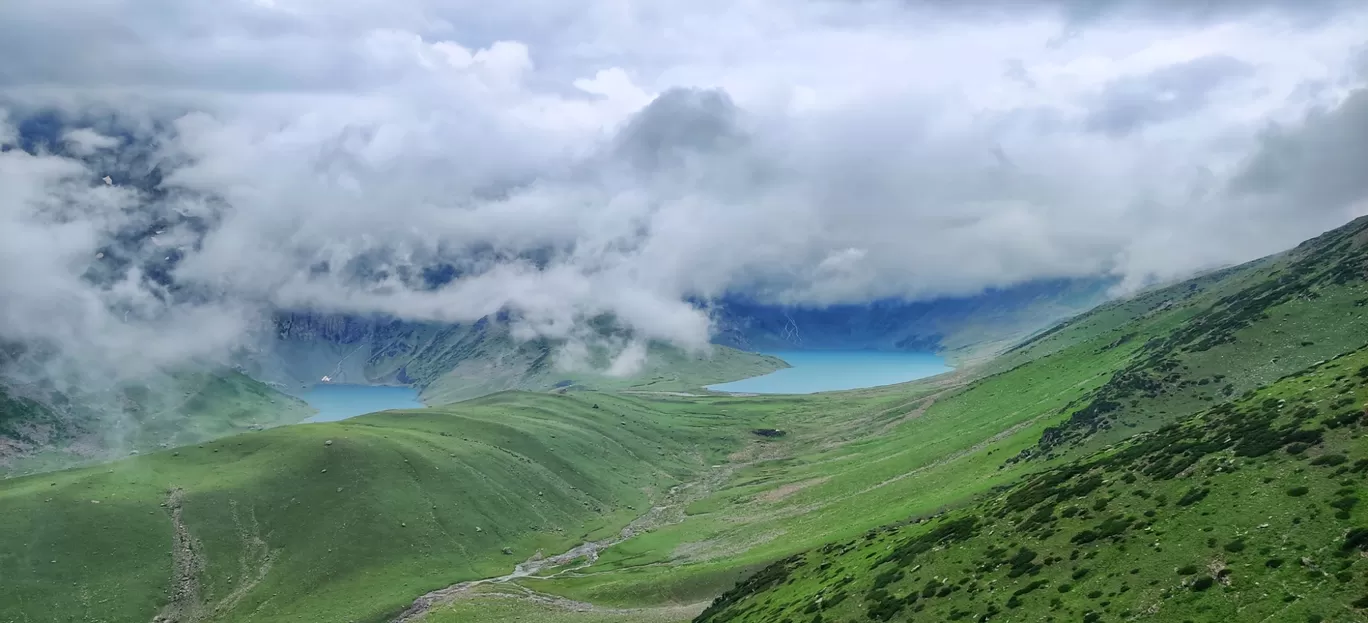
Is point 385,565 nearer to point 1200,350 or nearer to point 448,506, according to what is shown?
point 448,506

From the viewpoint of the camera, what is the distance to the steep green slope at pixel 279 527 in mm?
119562

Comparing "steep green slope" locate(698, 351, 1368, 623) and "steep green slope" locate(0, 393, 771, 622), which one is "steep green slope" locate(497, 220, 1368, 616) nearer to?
"steep green slope" locate(0, 393, 771, 622)

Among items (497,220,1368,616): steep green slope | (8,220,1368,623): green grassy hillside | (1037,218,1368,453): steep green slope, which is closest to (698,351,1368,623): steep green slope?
(8,220,1368,623): green grassy hillside

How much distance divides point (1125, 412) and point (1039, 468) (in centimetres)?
1794

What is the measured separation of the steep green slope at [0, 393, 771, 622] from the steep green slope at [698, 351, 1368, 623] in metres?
95.1

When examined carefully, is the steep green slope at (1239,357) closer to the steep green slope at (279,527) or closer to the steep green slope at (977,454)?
the steep green slope at (977,454)

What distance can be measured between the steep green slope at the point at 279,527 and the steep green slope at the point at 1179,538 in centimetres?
9514

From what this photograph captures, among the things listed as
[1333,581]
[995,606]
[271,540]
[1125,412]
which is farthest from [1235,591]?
[271,540]

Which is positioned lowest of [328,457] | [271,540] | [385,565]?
[385,565]

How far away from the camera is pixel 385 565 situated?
136750 millimetres

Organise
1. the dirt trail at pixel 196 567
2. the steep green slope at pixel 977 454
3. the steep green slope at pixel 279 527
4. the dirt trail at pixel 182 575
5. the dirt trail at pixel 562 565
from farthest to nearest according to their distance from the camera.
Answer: the steep green slope at pixel 279 527 → the dirt trail at pixel 196 567 → the dirt trail at pixel 182 575 → the dirt trail at pixel 562 565 → the steep green slope at pixel 977 454

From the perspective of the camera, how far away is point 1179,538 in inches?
1538

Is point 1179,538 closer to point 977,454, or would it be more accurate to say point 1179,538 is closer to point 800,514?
point 977,454

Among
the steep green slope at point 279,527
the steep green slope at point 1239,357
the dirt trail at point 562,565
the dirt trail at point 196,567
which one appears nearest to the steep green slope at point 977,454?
the steep green slope at point 1239,357
